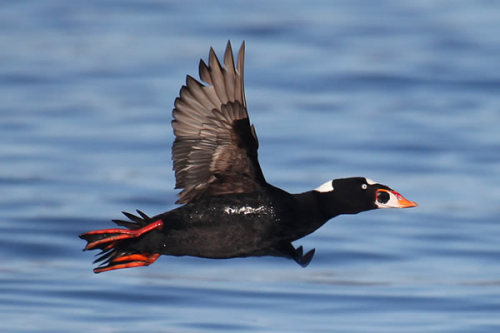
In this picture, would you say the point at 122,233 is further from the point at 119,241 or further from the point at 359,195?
the point at 359,195

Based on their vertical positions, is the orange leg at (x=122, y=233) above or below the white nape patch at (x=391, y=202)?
below

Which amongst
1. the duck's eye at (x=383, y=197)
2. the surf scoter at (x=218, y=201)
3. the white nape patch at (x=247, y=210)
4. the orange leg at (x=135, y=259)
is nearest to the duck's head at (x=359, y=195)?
the duck's eye at (x=383, y=197)

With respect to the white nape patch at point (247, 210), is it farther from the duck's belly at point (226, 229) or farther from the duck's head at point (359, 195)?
the duck's head at point (359, 195)

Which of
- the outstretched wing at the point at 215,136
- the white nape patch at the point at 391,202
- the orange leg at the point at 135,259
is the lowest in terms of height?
the orange leg at the point at 135,259

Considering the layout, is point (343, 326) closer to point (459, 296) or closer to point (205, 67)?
point (459, 296)

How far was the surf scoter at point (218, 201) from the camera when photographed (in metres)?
8.87

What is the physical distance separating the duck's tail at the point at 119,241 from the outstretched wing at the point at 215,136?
14.3 inches

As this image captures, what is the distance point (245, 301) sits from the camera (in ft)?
45.8

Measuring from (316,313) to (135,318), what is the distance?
5.68ft

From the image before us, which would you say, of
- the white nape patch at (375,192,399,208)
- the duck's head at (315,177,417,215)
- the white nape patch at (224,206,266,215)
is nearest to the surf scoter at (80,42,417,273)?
the white nape patch at (224,206,266,215)

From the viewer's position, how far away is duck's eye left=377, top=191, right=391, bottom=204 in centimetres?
954

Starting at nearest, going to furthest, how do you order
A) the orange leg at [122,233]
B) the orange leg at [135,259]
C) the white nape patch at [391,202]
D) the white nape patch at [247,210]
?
the orange leg at [122,233], the white nape patch at [247,210], the orange leg at [135,259], the white nape patch at [391,202]

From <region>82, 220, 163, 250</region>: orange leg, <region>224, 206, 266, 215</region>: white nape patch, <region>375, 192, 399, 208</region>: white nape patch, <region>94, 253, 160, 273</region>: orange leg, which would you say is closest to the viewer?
<region>82, 220, 163, 250</region>: orange leg

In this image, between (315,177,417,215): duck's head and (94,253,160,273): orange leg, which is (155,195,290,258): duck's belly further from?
(315,177,417,215): duck's head
